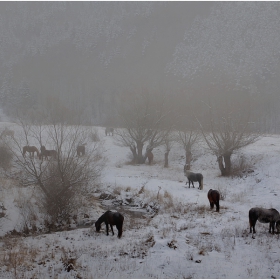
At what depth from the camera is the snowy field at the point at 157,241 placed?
7.45 metres

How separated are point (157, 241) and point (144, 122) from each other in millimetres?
21928

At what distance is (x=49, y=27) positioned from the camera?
557 feet

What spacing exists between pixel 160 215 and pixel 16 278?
745 centimetres

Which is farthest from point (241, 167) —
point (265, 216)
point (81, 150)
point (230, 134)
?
point (265, 216)

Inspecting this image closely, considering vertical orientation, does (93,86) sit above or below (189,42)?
below

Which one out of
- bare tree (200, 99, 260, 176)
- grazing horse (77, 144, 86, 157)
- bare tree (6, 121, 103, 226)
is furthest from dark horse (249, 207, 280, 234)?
bare tree (200, 99, 260, 176)

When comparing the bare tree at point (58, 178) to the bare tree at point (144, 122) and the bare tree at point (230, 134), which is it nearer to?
the bare tree at point (230, 134)

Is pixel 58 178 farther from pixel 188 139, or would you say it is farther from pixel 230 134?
pixel 188 139

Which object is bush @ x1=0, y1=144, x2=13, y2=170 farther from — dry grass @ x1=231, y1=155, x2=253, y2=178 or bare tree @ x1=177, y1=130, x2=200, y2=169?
dry grass @ x1=231, y1=155, x2=253, y2=178

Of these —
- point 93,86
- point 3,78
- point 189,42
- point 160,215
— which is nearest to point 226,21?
point 189,42

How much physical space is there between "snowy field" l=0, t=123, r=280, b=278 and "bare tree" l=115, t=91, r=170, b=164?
11973mm

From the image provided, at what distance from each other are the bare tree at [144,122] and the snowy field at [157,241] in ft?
39.3

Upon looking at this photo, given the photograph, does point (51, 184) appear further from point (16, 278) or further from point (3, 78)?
→ point (3, 78)

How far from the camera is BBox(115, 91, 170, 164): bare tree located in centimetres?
3025
